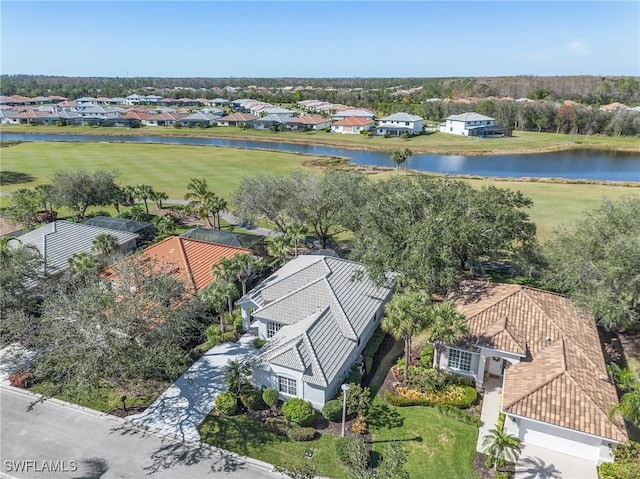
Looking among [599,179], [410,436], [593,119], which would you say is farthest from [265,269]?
[593,119]

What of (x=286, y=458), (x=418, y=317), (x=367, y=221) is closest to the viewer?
(x=286, y=458)

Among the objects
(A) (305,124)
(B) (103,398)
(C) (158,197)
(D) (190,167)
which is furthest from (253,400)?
(A) (305,124)

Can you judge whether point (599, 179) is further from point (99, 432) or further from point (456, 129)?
point (99, 432)

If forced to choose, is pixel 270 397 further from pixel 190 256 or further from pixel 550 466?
pixel 190 256

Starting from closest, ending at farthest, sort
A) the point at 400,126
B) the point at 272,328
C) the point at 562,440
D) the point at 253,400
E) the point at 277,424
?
the point at 562,440 → the point at 277,424 → the point at 253,400 → the point at 272,328 → the point at 400,126

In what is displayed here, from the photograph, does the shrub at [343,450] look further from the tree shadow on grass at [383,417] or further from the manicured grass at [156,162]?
the manicured grass at [156,162]

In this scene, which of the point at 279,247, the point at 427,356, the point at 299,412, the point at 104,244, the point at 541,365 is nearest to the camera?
the point at 299,412

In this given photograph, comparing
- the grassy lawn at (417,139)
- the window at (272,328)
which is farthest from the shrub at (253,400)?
the grassy lawn at (417,139)
